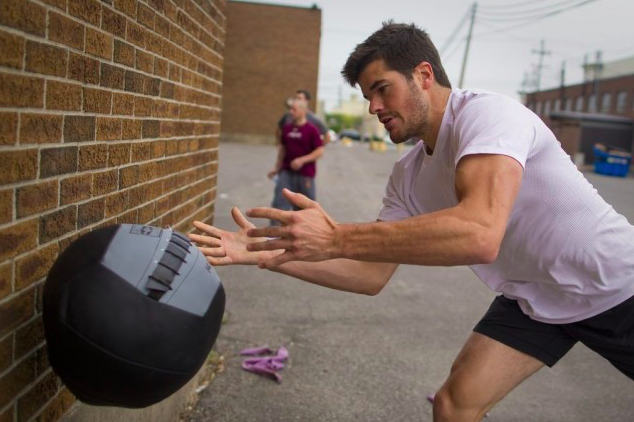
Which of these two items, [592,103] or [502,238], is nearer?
[502,238]

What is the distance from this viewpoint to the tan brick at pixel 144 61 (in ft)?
8.58

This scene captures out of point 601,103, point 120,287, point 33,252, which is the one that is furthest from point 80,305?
point 601,103

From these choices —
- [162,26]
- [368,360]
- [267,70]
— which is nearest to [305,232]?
[162,26]

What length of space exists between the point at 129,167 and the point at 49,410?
3.31 feet

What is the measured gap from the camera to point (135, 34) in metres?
2.55

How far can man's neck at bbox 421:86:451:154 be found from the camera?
251cm

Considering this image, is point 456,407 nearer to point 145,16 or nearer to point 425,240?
point 425,240

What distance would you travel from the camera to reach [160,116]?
9.83 feet

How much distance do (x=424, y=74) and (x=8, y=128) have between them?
153 cm

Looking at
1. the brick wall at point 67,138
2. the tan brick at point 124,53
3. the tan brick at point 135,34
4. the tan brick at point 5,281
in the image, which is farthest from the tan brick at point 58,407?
the tan brick at point 135,34

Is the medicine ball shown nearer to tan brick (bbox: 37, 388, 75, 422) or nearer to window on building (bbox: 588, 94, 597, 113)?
tan brick (bbox: 37, 388, 75, 422)

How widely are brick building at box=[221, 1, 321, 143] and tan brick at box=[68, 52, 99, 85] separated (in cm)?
3598

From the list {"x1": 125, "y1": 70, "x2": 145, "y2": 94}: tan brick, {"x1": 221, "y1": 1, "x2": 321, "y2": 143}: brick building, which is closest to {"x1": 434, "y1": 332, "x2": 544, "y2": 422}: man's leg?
{"x1": 125, "y1": 70, "x2": 145, "y2": 94}: tan brick

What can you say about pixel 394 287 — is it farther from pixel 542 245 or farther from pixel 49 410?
pixel 49 410
